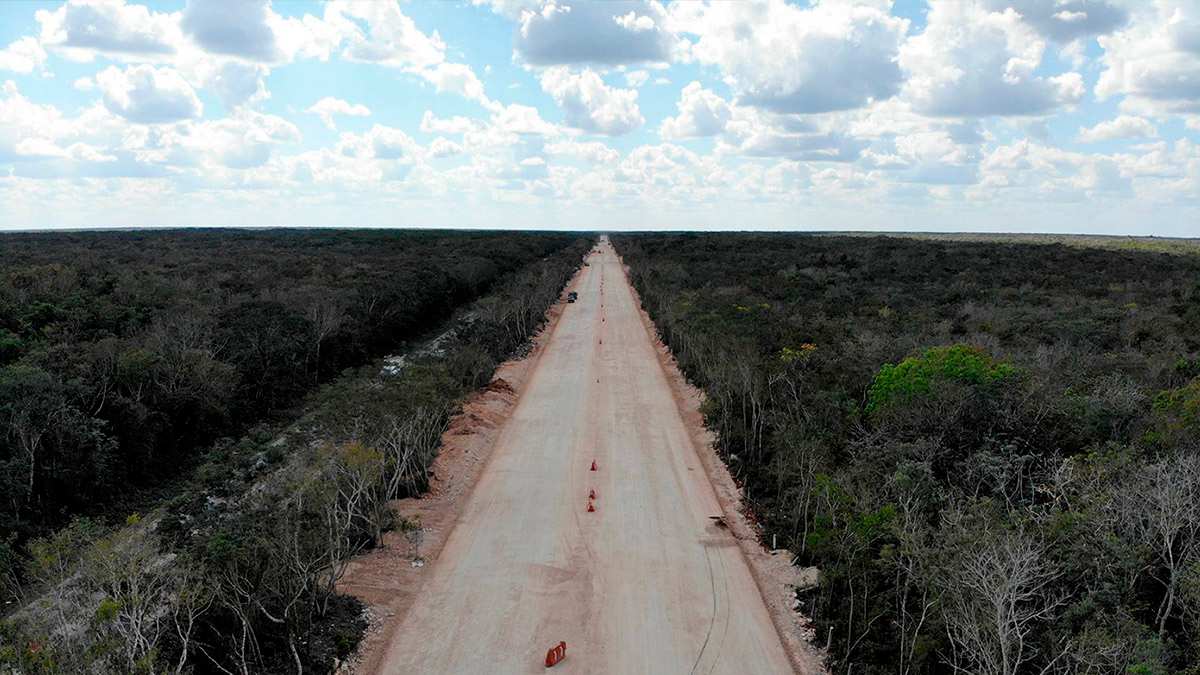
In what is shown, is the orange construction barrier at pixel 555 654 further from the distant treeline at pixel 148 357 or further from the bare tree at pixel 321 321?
the bare tree at pixel 321 321

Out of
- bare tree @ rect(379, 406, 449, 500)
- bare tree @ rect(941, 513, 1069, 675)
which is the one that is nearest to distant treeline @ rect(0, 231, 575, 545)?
bare tree @ rect(379, 406, 449, 500)

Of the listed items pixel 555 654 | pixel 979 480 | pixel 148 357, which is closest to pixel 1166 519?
pixel 979 480

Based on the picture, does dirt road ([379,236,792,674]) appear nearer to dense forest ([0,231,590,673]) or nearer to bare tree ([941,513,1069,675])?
dense forest ([0,231,590,673])

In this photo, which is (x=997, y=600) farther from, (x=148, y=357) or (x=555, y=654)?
(x=148, y=357)

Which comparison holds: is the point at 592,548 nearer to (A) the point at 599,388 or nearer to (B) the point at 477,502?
(B) the point at 477,502

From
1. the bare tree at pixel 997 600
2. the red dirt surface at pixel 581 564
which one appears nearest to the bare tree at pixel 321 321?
the red dirt surface at pixel 581 564

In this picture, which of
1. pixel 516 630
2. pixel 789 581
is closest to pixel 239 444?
pixel 516 630
